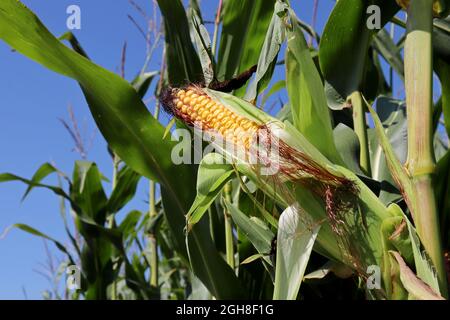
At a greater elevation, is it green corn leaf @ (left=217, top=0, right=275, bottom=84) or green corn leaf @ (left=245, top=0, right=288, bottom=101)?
green corn leaf @ (left=217, top=0, right=275, bottom=84)

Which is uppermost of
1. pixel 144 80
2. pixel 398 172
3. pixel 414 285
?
pixel 144 80

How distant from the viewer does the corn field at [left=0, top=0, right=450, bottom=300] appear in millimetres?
915

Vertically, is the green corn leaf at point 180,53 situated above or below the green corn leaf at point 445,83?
above

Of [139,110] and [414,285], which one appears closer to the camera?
[414,285]

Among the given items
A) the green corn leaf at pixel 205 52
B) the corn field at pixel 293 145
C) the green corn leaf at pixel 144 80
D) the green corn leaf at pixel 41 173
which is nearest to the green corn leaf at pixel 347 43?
the corn field at pixel 293 145

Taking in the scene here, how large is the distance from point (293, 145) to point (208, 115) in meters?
0.17

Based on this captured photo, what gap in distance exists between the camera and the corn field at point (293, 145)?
0.92 metres

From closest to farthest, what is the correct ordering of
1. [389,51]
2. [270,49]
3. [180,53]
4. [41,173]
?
[270,49] → [180,53] → [389,51] → [41,173]

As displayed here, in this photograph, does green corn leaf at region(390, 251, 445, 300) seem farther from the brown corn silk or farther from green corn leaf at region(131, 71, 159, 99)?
green corn leaf at region(131, 71, 159, 99)

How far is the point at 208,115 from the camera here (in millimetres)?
1006

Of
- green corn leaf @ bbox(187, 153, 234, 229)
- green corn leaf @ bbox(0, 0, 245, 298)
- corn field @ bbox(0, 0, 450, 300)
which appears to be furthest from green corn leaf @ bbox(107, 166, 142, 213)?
green corn leaf @ bbox(187, 153, 234, 229)

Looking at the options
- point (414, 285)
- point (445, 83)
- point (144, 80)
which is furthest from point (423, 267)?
point (144, 80)

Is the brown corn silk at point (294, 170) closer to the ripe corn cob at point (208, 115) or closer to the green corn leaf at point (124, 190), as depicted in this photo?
the ripe corn cob at point (208, 115)

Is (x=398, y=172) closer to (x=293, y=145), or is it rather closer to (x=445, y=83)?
(x=293, y=145)
